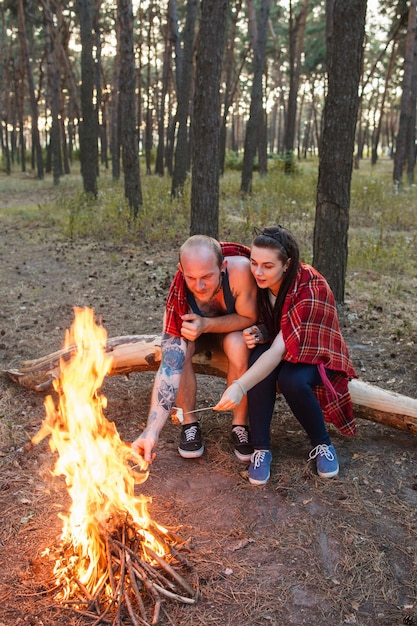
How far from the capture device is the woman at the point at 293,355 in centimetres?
316

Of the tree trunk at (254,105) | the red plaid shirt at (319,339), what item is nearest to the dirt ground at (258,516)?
the red plaid shirt at (319,339)

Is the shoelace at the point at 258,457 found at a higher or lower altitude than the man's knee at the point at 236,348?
lower

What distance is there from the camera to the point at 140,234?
33.0ft

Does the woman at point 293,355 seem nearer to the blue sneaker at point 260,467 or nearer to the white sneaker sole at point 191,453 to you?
the blue sneaker at point 260,467

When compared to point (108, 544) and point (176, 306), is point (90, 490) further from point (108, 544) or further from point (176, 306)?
point (176, 306)

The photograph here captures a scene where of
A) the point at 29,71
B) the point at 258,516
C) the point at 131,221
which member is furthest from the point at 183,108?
the point at 258,516

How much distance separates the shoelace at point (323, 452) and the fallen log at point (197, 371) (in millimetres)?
437

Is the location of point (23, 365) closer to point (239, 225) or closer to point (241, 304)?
point (241, 304)

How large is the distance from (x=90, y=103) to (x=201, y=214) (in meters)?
8.41

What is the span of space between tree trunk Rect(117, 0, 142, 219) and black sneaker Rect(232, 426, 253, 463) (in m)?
7.94

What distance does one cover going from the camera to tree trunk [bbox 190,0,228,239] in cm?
634

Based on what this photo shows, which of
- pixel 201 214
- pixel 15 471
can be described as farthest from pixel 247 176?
pixel 15 471

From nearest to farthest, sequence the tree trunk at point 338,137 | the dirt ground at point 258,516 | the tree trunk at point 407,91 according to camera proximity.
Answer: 1. the dirt ground at point 258,516
2. the tree trunk at point 338,137
3. the tree trunk at point 407,91

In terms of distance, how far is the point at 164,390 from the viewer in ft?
Result: 10.4
